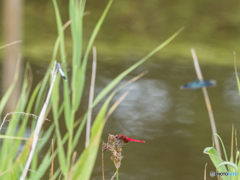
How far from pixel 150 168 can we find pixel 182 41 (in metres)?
1.34

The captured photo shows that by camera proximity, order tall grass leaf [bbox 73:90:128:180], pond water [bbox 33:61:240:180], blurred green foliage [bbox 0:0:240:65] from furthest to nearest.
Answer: blurred green foliage [bbox 0:0:240:65], pond water [bbox 33:61:240:180], tall grass leaf [bbox 73:90:128:180]

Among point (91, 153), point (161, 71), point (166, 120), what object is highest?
point (161, 71)

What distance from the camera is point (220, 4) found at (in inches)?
106

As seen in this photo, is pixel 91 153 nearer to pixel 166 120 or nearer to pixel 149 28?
pixel 166 120

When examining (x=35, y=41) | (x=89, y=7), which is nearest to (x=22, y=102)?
(x=35, y=41)

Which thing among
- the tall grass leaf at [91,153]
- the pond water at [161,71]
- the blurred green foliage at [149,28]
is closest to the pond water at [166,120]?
the pond water at [161,71]

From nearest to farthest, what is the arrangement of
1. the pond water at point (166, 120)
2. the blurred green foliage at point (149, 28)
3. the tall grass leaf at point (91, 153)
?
the tall grass leaf at point (91, 153) → the pond water at point (166, 120) → the blurred green foliage at point (149, 28)

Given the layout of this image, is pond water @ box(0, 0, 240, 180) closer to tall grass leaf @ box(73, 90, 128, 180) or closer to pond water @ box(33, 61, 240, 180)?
pond water @ box(33, 61, 240, 180)

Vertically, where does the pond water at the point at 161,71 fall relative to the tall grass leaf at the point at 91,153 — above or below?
above

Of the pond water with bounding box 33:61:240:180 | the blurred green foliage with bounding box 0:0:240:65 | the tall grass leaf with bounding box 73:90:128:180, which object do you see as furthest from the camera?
the blurred green foliage with bounding box 0:0:240:65

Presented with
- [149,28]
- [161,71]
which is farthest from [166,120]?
[149,28]

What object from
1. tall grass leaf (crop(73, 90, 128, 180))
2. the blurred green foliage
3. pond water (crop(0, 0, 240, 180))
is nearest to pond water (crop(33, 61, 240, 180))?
pond water (crop(0, 0, 240, 180))

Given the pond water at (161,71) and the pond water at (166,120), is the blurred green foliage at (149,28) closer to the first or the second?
the pond water at (161,71)

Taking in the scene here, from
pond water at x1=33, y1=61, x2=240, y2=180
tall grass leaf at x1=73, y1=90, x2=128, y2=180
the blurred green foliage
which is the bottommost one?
tall grass leaf at x1=73, y1=90, x2=128, y2=180
